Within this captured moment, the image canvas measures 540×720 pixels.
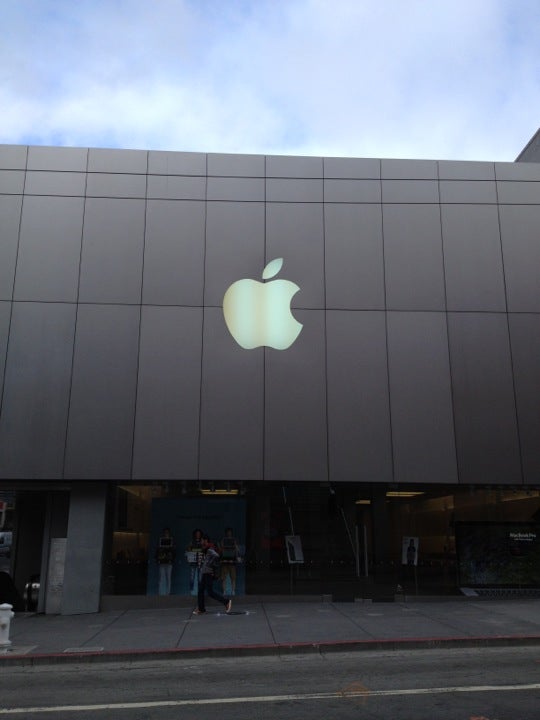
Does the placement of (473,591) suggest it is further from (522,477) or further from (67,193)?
(67,193)

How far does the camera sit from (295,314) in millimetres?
15852

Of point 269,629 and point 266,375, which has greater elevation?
point 266,375

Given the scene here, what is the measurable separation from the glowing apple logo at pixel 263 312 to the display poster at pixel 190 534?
4.03 m

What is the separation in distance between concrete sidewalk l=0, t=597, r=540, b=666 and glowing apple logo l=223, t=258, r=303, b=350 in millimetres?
6154

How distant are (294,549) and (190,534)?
8.46ft

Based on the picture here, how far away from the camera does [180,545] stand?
15.8 metres

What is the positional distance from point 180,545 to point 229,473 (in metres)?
2.51

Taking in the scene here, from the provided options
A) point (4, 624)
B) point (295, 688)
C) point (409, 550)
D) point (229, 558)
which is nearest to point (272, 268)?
point (229, 558)

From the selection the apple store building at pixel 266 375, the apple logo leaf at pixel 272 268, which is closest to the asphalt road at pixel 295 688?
the apple store building at pixel 266 375

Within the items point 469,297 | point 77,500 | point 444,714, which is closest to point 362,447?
point 469,297

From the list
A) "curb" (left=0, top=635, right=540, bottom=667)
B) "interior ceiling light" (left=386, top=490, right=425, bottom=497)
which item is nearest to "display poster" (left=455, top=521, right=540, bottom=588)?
"interior ceiling light" (left=386, top=490, right=425, bottom=497)

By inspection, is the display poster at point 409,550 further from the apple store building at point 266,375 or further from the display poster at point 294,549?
the display poster at point 294,549

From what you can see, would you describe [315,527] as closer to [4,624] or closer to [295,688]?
[4,624]

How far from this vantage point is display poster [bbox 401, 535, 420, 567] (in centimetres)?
1620
